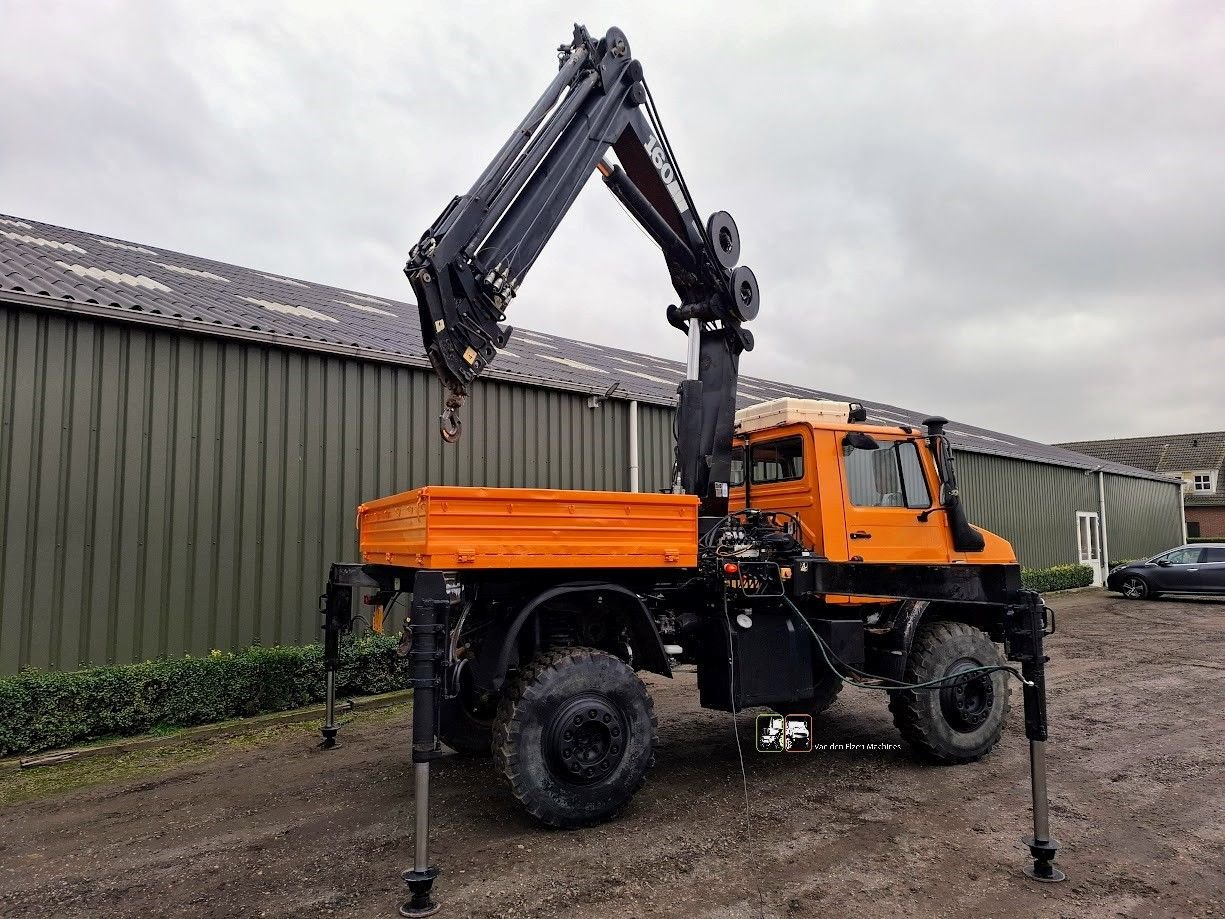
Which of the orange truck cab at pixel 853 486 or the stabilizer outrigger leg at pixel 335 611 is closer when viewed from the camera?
the stabilizer outrigger leg at pixel 335 611

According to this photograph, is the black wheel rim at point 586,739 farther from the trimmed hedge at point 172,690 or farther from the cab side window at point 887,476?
the trimmed hedge at point 172,690

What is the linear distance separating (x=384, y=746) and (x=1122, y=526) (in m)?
27.4

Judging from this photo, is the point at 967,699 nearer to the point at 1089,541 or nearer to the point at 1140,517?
the point at 1089,541

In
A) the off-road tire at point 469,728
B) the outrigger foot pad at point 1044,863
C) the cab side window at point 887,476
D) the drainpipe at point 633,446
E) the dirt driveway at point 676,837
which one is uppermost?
the drainpipe at point 633,446

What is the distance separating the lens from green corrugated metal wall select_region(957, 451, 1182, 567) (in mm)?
19531

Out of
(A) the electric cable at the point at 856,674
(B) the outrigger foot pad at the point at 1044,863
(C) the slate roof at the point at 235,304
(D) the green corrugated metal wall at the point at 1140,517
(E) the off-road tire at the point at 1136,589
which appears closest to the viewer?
(B) the outrigger foot pad at the point at 1044,863

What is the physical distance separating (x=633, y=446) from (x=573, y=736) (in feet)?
23.5

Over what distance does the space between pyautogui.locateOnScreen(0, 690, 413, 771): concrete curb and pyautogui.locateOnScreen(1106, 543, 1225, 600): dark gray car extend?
1842 centimetres

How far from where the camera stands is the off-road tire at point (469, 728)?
5.48 metres

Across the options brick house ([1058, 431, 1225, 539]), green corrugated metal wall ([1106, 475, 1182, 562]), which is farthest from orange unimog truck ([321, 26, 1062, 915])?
brick house ([1058, 431, 1225, 539])

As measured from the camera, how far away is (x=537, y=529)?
174 inches

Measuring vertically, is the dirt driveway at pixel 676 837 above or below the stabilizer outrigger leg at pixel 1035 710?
below

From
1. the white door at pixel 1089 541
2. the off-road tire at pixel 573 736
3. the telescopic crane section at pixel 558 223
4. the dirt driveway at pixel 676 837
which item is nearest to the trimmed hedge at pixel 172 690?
the dirt driveway at pixel 676 837

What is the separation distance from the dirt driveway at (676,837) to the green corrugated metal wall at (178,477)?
5.76 ft
